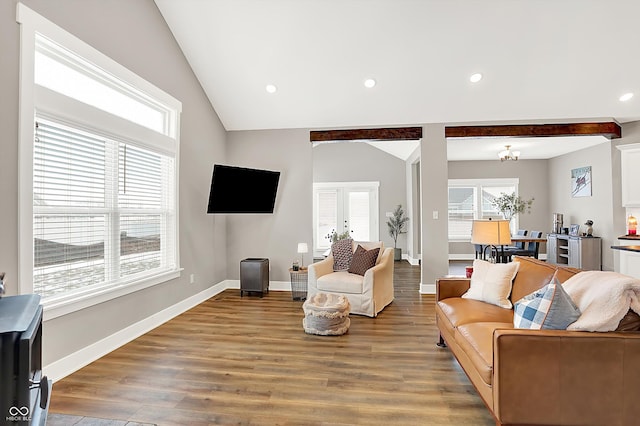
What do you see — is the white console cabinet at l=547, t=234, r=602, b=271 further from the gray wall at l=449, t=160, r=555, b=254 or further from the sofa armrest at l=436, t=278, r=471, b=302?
Result: the sofa armrest at l=436, t=278, r=471, b=302

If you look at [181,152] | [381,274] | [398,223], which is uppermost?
[181,152]

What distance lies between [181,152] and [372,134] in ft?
9.71

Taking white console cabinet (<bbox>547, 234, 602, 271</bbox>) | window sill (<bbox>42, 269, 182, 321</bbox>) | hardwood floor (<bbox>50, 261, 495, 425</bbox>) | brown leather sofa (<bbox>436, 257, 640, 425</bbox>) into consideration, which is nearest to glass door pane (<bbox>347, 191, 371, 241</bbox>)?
white console cabinet (<bbox>547, 234, 602, 271</bbox>)

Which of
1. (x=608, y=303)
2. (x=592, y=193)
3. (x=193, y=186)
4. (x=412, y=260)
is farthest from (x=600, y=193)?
(x=193, y=186)

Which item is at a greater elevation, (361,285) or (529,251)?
(529,251)

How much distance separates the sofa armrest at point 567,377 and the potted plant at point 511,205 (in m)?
7.99

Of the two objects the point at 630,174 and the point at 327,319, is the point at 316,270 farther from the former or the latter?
the point at 630,174

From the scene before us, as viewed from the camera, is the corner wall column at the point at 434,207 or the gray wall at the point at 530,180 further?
the gray wall at the point at 530,180

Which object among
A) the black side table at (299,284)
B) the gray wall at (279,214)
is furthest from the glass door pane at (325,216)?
the black side table at (299,284)

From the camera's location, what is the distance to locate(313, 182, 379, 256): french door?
9.60 metres

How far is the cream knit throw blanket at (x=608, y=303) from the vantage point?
177cm

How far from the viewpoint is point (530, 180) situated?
9.38m

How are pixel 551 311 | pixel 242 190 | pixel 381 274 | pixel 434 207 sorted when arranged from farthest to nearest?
1. pixel 434 207
2. pixel 242 190
3. pixel 381 274
4. pixel 551 311

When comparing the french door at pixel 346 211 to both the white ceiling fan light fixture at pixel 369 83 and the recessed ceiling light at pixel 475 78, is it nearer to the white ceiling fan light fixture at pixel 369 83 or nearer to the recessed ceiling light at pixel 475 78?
the white ceiling fan light fixture at pixel 369 83
